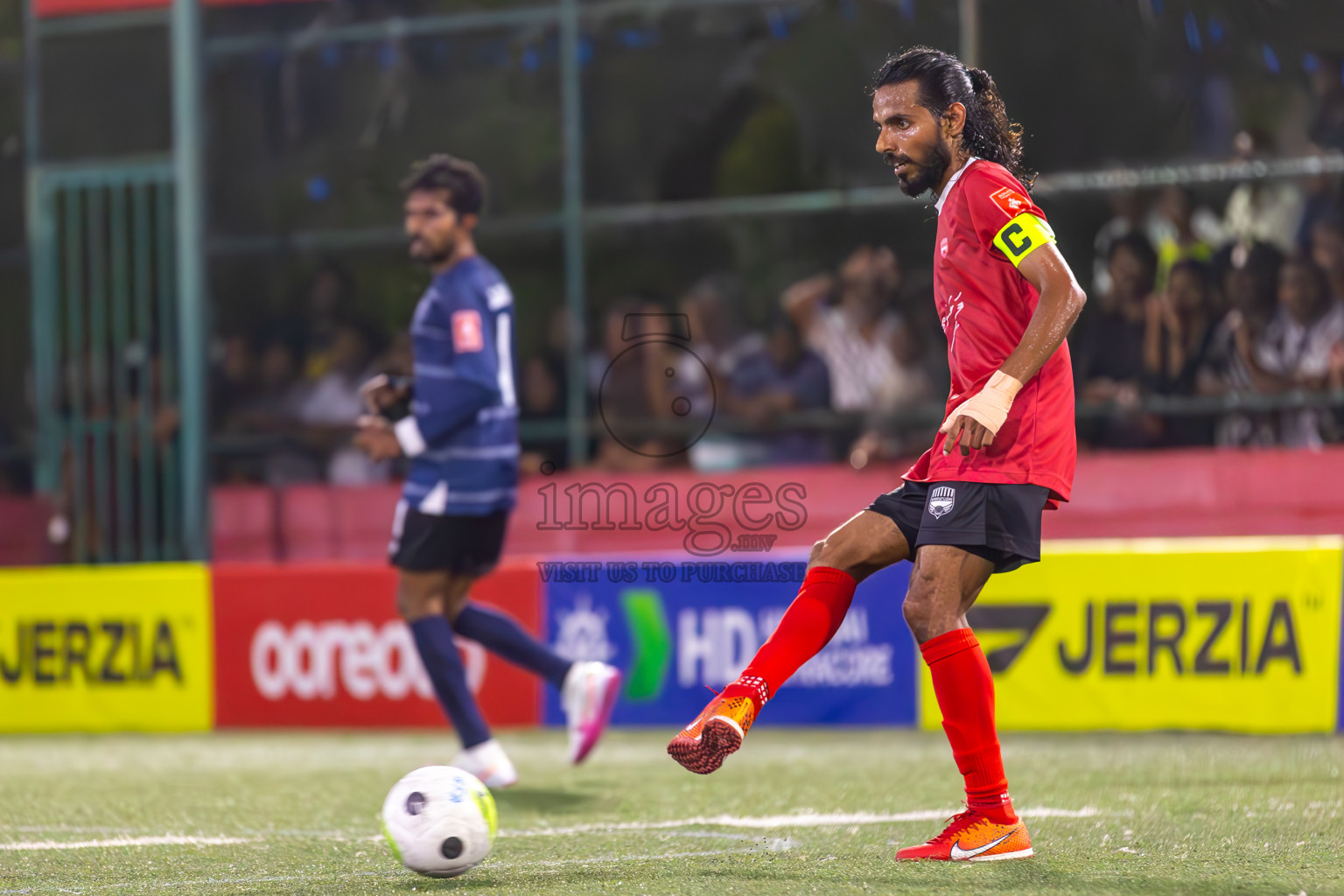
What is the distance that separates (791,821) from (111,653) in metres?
4.76

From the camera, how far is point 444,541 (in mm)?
6203

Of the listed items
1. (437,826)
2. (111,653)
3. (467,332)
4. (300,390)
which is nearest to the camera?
(437,826)

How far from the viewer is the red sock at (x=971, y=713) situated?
416cm

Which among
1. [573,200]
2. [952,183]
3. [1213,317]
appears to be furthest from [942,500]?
[573,200]

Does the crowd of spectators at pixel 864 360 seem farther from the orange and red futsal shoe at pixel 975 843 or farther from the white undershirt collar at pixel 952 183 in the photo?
the orange and red futsal shoe at pixel 975 843

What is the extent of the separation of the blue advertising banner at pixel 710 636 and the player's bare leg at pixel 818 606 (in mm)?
3429

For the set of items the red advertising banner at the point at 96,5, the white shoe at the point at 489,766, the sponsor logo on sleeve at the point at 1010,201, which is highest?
the red advertising banner at the point at 96,5

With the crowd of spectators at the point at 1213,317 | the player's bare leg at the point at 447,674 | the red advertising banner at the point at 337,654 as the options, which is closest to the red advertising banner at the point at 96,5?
the red advertising banner at the point at 337,654

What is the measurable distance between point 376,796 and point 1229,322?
517 centimetres

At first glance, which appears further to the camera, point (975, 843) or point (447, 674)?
point (447, 674)

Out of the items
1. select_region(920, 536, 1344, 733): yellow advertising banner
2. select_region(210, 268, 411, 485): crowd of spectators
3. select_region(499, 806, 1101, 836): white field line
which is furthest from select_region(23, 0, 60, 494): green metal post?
select_region(499, 806, 1101, 836): white field line

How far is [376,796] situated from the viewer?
5934 mm

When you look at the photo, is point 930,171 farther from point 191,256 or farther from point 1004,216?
point 191,256

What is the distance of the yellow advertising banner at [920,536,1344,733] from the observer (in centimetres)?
716
